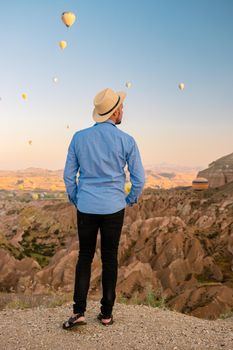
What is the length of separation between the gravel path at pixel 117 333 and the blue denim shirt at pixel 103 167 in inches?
51.4

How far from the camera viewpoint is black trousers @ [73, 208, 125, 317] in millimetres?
4367

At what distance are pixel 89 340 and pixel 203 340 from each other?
120 cm

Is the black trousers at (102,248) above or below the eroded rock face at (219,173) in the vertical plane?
above

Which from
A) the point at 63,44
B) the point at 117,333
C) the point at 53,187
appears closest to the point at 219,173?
the point at 63,44

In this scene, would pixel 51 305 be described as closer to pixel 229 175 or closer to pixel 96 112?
pixel 96 112

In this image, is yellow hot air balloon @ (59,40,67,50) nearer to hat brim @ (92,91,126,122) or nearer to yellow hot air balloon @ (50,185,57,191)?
hat brim @ (92,91,126,122)

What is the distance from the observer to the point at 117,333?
4574mm

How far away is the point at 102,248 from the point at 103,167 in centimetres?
85

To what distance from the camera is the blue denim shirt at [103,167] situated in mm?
4305

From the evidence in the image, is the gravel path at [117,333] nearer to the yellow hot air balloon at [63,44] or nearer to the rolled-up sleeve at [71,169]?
the rolled-up sleeve at [71,169]

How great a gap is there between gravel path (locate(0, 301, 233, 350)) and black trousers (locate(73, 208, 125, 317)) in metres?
0.31

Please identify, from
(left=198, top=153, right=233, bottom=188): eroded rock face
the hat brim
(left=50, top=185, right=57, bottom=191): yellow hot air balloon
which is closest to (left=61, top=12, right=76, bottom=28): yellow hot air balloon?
the hat brim

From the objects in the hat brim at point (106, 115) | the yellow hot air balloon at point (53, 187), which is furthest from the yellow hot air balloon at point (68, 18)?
the yellow hot air balloon at point (53, 187)

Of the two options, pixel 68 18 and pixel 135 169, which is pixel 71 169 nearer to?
pixel 135 169
